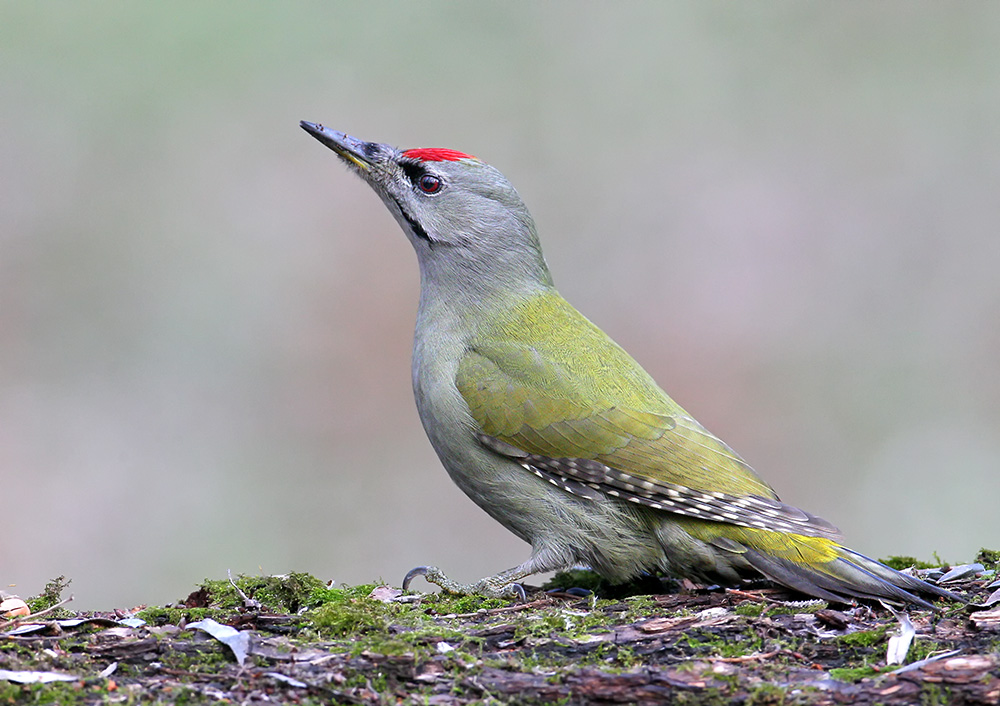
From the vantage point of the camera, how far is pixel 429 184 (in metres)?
6.76

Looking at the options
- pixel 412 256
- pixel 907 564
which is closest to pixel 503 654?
pixel 907 564

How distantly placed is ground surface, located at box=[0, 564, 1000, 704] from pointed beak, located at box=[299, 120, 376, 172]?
2675mm

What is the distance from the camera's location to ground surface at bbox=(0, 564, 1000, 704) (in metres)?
3.89

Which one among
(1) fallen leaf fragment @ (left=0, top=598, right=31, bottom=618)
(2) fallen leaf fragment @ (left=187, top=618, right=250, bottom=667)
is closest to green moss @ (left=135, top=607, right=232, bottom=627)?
(2) fallen leaf fragment @ (left=187, top=618, right=250, bottom=667)

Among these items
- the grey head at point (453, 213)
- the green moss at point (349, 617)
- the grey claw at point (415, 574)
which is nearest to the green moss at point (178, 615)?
the green moss at point (349, 617)

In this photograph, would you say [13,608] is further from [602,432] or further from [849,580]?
[849,580]

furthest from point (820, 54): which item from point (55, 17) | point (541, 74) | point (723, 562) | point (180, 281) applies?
point (723, 562)

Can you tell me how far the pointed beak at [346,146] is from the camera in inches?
270

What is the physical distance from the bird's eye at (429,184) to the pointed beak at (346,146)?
0.31 metres

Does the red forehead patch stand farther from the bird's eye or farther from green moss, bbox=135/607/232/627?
green moss, bbox=135/607/232/627

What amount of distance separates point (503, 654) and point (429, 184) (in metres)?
3.16

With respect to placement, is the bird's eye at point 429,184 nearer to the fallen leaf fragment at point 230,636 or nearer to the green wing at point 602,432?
the green wing at point 602,432

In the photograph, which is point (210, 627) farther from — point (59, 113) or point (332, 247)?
point (59, 113)

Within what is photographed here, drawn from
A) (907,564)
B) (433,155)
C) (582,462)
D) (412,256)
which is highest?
(412,256)
